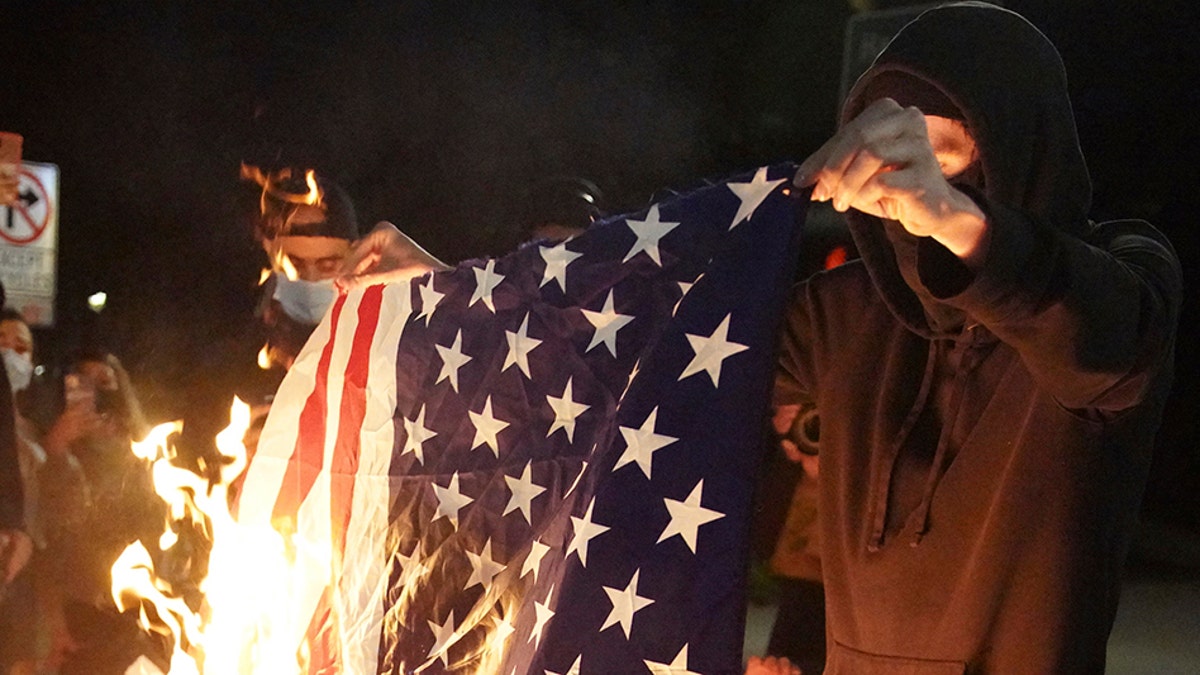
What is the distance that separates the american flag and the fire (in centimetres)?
5

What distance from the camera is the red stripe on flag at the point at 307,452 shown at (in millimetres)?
2416

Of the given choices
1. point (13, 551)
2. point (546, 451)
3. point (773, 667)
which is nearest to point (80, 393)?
point (13, 551)

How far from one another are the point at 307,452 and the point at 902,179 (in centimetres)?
155

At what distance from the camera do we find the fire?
2.33 meters

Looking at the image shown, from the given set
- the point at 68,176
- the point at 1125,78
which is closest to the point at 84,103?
the point at 68,176

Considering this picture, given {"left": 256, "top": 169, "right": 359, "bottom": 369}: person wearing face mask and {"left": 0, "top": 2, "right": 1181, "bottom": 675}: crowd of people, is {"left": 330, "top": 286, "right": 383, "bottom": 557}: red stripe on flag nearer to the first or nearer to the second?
{"left": 0, "top": 2, "right": 1181, "bottom": 675}: crowd of people

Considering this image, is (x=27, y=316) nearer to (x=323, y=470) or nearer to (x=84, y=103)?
(x=84, y=103)

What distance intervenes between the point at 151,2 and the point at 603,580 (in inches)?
382

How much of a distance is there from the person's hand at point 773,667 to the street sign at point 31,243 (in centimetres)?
635

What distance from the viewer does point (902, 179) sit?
1388mm

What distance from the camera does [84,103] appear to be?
35.7 feet

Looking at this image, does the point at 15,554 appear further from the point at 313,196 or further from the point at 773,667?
the point at 773,667

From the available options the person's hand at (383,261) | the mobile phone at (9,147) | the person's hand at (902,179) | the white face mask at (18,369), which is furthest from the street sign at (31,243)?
the person's hand at (902,179)

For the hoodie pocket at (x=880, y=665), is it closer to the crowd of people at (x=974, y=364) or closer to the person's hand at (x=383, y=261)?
the crowd of people at (x=974, y=364)
